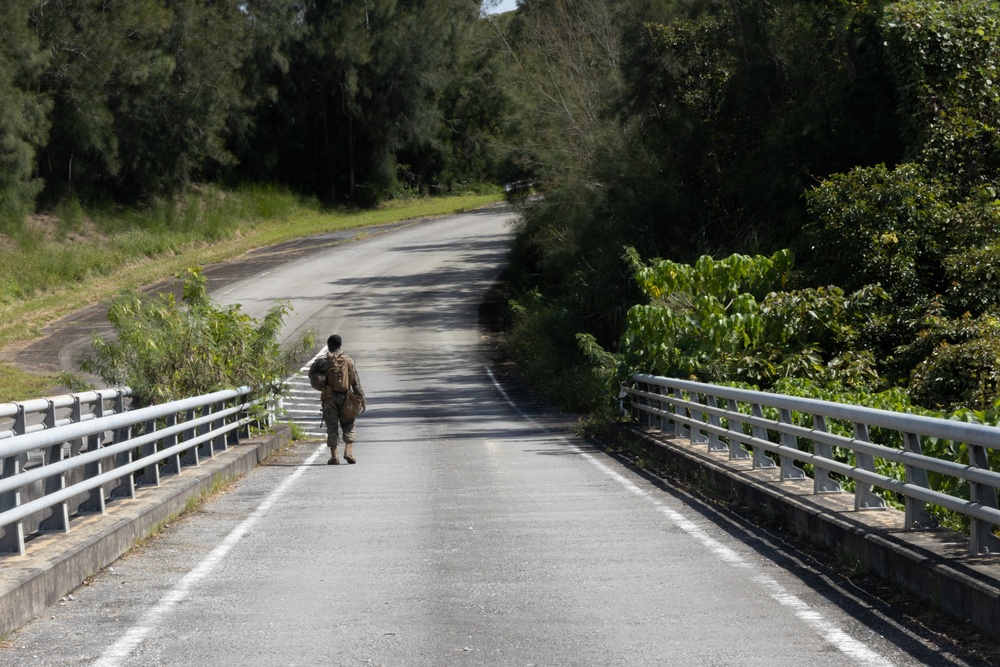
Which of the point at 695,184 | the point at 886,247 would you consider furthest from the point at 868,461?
the point at 695,184

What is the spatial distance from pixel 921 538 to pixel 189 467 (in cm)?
848

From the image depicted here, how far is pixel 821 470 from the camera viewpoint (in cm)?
1035

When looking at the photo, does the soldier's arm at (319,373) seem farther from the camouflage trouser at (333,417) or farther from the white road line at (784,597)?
the white road line at (784,597)

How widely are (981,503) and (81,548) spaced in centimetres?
552

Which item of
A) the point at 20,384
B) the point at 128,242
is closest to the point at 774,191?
the point at 20,384

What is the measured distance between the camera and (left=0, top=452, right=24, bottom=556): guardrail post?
7551mm

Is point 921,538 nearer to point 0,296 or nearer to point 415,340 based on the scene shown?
point 415,340

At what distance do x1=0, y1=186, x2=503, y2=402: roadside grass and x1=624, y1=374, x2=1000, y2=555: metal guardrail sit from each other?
874 inches

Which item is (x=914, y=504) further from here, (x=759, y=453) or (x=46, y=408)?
(x=46, y=408)

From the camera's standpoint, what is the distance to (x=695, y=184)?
3481 centimetres

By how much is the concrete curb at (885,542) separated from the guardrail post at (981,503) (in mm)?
80

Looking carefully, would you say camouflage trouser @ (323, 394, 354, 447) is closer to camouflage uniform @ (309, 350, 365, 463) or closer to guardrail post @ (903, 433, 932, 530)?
camouflage uniform @ (309, 350, 365, 463)

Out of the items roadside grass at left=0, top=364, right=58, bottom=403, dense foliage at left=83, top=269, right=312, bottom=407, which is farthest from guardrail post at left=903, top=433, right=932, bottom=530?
roadside grass at left=0, top=364, right=58, bottom=403

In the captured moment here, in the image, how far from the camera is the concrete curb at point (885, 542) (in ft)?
21.3
